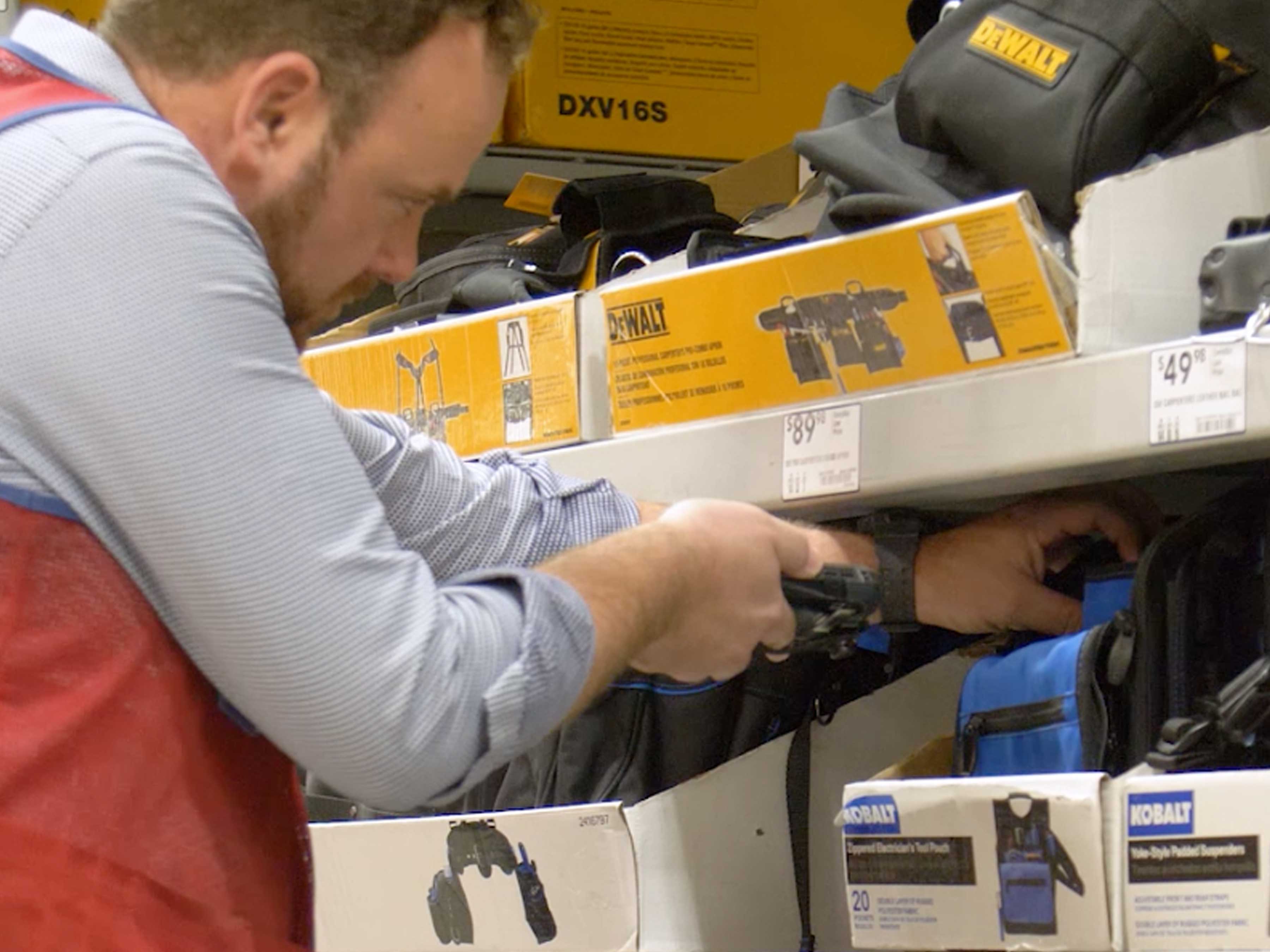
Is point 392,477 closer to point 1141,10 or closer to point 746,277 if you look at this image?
point 746,277

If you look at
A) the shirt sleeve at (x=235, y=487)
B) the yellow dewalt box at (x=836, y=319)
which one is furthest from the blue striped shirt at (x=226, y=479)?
the yellow dewalt box at (x=836, y=319)

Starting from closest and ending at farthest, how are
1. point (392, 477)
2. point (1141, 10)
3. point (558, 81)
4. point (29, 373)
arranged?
point (29, 373), point (1141, 10), point (392, 477), point (558, 81)

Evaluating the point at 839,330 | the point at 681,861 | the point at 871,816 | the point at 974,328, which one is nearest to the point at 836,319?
the point at 839,330

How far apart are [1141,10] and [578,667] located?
0.64 metres

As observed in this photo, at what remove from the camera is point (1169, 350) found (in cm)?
101

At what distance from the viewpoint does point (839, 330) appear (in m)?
1.18

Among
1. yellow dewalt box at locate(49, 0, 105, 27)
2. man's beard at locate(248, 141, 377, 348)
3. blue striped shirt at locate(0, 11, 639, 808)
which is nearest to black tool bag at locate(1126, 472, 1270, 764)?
blue striped shirt at locate(0, 11, 639, 808)

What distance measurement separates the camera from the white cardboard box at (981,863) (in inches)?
39.6

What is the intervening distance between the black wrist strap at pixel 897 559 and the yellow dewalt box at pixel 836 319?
0.51ft

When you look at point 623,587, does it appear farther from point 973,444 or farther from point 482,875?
point 482,875

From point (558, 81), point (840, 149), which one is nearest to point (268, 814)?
point (840, 149)

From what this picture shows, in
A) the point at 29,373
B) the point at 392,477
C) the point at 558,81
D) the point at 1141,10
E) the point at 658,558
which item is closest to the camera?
the point at 29,373

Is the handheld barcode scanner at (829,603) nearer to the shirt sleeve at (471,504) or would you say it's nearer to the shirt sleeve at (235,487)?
the shirt sleeve at (471,504)

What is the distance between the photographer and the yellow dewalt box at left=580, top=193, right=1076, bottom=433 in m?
1.07
